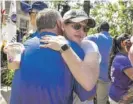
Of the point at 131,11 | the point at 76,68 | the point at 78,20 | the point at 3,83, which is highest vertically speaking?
the point at 78,20

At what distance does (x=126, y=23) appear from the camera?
15.5 m

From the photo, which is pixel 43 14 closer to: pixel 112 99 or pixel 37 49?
pixel 37 49

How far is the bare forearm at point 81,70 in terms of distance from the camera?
8.95 ft

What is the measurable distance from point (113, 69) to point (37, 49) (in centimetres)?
205

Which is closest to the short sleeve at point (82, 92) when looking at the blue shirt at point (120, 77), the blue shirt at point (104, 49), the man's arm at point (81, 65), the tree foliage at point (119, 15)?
the man's arm at point (81, 65)

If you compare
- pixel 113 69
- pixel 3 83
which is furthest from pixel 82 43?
pixel 3 83

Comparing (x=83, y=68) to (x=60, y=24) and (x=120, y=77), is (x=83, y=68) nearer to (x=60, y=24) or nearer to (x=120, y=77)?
(x=60, y=24)

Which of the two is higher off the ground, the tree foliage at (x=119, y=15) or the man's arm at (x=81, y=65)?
the man's arm at (x=81, y=65)

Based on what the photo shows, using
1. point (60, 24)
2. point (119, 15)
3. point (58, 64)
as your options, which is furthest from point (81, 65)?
point (119, 15)

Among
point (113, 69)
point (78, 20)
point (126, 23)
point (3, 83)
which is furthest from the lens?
point (126, 23)

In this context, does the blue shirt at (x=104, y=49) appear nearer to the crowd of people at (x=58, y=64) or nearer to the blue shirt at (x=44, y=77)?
the crowd of people at (x=58, y=64)

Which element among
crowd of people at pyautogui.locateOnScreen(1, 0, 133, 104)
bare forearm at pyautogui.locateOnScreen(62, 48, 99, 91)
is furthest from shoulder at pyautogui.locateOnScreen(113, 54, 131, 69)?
bare forearm at pyautogui.locateOnScreen(62, 48, 99, 91)

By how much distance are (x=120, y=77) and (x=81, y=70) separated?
2.04 metres

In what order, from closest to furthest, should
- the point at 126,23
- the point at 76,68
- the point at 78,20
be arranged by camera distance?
1. the point at 76,68
2. the point at 78,20
3. the point at 126,23
